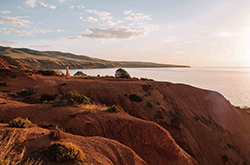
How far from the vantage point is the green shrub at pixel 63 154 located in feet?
17.8

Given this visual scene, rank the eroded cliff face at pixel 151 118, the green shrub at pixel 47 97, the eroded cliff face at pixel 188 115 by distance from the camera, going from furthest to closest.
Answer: the eroded cliff face at pixel 188 115, the green shrub at pixel 47 97, the eroded cliff face at pixel 151 118

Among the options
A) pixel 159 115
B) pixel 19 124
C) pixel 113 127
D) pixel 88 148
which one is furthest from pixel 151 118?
pixel 19 124

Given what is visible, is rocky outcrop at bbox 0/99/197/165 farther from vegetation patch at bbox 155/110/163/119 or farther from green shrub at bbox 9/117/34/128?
vegetation patch at bbox 155/110/163/119

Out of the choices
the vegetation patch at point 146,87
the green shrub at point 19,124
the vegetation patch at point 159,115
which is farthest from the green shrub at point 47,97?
the vegetation patch at point 146,87

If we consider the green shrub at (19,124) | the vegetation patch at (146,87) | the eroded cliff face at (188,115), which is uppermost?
the green shrub at (19,124)

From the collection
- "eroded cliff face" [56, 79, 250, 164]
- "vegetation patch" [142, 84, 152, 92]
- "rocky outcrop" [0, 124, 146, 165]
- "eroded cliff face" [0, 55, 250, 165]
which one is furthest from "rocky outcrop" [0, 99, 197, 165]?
"vegetation patch" [142, 84, 152, 92]

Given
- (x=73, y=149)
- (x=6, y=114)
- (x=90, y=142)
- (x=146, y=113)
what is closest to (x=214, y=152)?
(x=146, y=113)

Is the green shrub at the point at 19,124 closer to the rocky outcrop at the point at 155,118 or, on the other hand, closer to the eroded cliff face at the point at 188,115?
the rocky outcrop at the point at 155,118

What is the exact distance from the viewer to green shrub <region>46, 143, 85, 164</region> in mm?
5430

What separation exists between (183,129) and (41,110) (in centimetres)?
1840

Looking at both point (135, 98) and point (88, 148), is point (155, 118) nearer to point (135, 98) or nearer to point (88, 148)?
point (135, 98)

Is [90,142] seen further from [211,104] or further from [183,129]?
[211,104]

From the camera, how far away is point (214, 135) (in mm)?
24172

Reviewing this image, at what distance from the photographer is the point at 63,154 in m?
5.44
